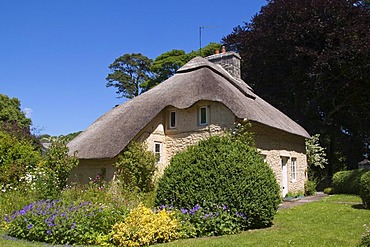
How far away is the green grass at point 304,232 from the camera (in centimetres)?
767

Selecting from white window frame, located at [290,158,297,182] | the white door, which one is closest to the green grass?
the white door

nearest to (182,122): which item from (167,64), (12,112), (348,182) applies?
(348,182)

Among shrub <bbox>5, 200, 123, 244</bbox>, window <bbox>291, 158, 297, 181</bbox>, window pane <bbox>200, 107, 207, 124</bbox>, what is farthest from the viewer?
window <bbox>291, 158, 297, 181</bbox>

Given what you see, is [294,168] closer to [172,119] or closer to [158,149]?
[172,119]

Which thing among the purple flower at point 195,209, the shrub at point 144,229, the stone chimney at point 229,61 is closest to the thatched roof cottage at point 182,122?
the stone chimney at point 229,61

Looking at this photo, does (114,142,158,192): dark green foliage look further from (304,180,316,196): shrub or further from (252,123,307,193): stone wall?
(304,180,316,196): shrub

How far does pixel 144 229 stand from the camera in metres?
7.89

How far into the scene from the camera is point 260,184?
9523mm

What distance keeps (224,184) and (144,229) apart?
2.50 metres

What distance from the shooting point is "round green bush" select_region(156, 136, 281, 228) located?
9250 mm

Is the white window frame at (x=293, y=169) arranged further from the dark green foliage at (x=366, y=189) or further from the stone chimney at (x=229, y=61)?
the dark green foliage at (x=366, y=189)

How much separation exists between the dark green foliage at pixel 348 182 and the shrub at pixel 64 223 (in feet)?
46.4

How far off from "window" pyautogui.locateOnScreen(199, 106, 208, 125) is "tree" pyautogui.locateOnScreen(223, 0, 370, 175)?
1090 centimetres

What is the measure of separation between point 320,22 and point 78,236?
21.0 m
